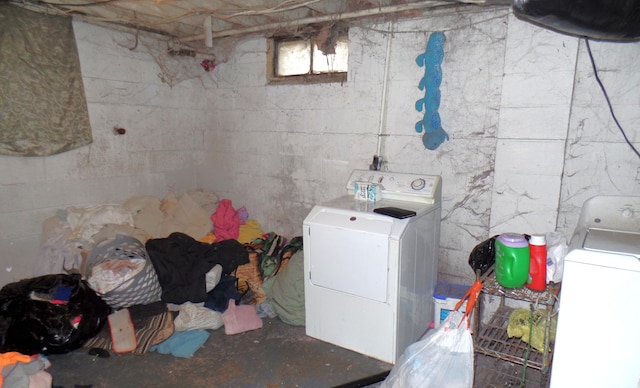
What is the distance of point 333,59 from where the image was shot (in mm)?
3164

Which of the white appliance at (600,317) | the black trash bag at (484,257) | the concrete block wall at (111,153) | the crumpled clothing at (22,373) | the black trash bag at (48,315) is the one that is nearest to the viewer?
the white appliance at (600,317)

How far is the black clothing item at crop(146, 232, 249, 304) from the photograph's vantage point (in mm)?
2877

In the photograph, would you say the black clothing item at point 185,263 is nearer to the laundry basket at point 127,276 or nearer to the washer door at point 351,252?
the laundry basket at point 127,276

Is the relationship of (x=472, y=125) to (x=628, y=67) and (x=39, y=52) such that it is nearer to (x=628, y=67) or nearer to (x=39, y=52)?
(x=628, y=67)

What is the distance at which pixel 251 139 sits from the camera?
3719 mm

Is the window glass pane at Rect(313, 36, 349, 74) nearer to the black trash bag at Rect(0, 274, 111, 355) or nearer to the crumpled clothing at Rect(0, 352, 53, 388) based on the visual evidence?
the black trash bag at Rect(0, 274, 111, 355)

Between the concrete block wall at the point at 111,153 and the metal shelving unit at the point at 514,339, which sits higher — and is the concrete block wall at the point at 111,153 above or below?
above

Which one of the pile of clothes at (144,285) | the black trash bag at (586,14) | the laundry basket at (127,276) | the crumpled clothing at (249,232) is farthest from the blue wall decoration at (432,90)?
the laundry basket at (127,276)

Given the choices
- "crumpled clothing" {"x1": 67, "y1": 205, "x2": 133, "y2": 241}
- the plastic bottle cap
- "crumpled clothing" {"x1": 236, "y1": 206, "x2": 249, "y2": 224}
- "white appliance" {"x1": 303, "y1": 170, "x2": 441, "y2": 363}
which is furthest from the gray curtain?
the plastic bottle cap

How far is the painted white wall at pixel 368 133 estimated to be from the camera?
89.8 inches

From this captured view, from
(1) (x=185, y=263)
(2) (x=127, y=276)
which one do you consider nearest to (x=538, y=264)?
(1) (x=185, y=263)

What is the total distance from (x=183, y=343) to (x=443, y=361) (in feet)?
5.53

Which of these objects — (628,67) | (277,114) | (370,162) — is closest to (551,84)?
(628,67)

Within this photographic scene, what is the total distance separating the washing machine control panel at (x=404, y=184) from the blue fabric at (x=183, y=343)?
142 centimetres
